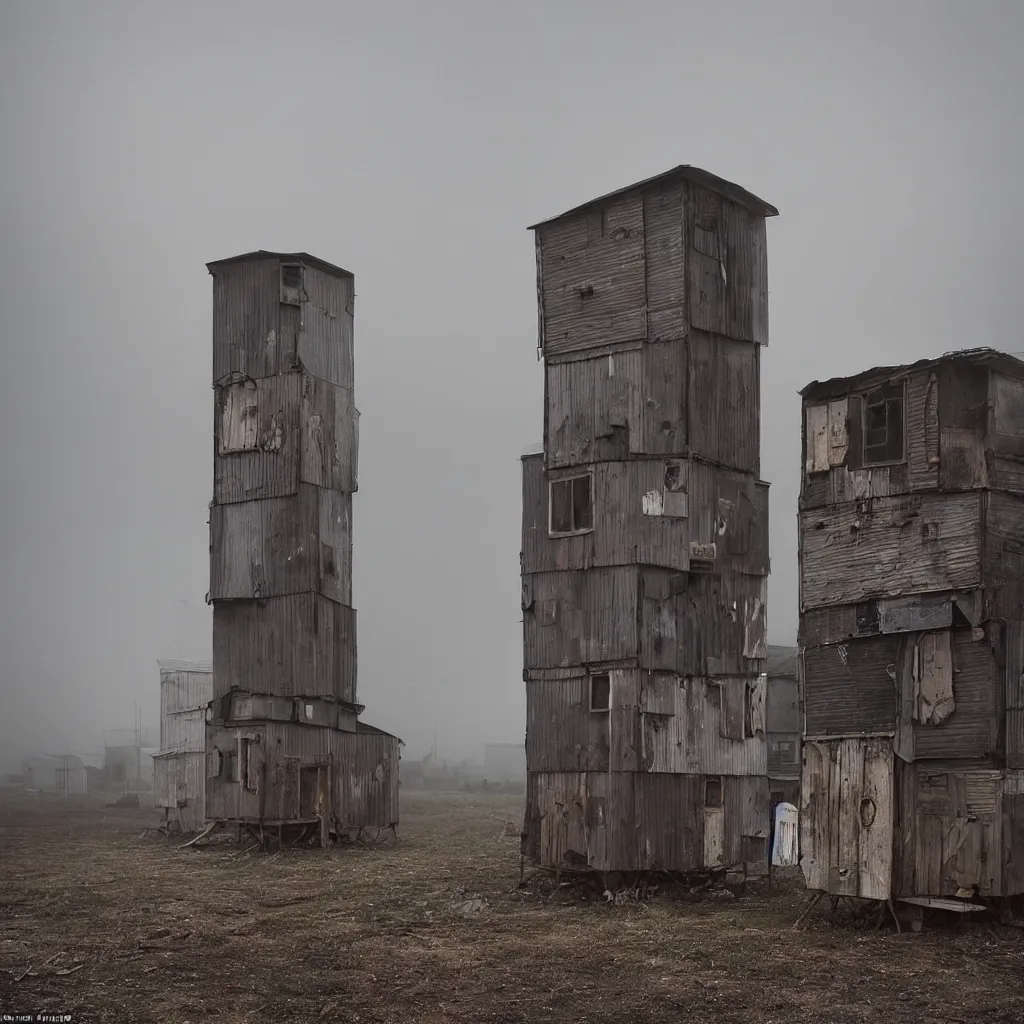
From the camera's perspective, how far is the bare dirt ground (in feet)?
61.5

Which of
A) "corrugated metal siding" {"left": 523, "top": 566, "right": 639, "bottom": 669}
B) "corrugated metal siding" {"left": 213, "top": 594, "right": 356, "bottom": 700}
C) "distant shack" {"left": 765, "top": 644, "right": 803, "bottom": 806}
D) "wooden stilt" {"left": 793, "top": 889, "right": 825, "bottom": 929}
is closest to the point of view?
"wooden stilt" {"left": 793, "top": 889, "right": 825, "bottom": 929}

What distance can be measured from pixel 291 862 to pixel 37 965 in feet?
55.8

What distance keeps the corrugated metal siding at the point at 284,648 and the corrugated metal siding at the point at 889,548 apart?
21012 millimetres

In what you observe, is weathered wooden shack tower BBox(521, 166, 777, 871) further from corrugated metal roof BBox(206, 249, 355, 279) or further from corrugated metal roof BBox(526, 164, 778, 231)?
corrugated metal roof BBox(206, 249, 355, 279)

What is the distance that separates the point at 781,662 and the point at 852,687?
124 feet

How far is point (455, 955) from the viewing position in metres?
22.6

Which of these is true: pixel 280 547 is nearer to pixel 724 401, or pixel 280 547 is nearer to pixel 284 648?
pixel 284 648

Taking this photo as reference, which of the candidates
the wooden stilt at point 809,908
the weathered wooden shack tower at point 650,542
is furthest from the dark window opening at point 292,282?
the wooden stilt at point 809,908

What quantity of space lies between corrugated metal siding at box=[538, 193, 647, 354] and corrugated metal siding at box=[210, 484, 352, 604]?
44.7 feet

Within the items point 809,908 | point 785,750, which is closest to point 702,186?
point 809,908

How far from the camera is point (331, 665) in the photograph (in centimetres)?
4381

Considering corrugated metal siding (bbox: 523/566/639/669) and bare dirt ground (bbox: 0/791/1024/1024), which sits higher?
corrugated metal siding (bbox: 523/566/639/669)

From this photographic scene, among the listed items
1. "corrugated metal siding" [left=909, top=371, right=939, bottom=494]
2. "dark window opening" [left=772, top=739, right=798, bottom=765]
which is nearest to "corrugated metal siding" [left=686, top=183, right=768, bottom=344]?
"corrugated metal siding" [left=909, top=371, right=939, bottom=494]

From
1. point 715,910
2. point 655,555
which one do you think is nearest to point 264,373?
point 655,555
